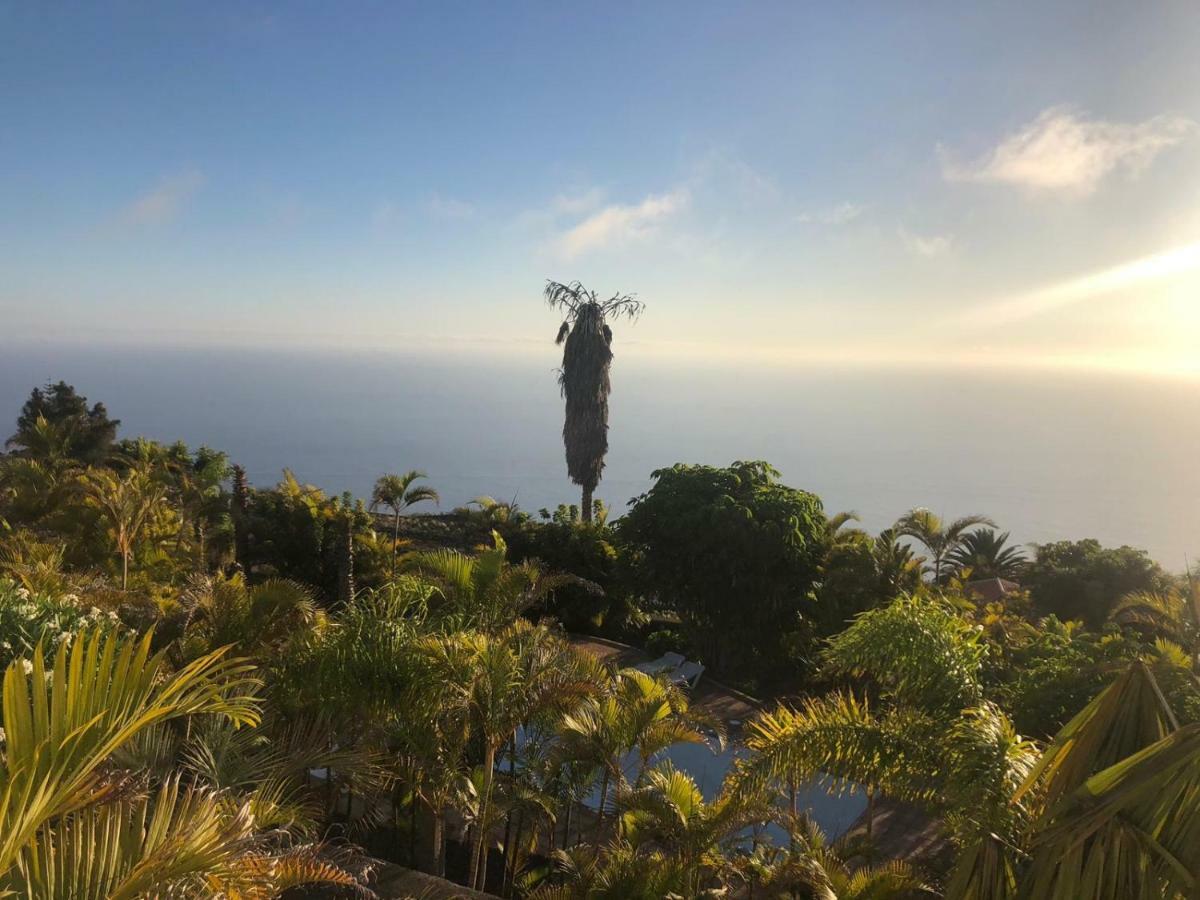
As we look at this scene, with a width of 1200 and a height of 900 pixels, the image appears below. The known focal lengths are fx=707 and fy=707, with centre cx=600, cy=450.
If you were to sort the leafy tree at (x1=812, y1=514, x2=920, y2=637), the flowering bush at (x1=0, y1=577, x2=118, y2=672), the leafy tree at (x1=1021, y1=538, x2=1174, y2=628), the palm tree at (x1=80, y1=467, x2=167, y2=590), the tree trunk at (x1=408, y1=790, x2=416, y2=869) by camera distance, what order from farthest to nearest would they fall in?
the leafy tree at (x1=1021, y1=538, x2=1174, y2=628), the leafy tree at (x1=812, y1=514, x2=920, y2=637), the palm tree at (x1=80, y1=467, x2=167, y2=590), the tree trunk at (x1=408, y1=790, x2=416, y2=869), the flowering bush at (x1=0, y1=577, x2=118, y2=672)

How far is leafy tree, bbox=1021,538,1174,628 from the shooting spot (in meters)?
16.7

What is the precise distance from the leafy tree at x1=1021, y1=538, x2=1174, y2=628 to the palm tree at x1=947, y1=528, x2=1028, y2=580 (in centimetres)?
392

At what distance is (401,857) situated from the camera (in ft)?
22.8

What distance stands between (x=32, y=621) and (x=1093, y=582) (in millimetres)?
19923

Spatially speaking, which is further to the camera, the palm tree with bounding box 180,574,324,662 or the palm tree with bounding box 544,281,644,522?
the palm tree with bounding box 544,281,644,522

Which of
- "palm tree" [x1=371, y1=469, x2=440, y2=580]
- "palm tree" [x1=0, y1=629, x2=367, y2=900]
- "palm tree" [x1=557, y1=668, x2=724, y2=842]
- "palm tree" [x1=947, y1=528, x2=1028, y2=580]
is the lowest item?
"palm tree" [x1=947, y1=528, x2=1028, y2=580]

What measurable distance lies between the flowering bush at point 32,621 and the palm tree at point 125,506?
4.45 m

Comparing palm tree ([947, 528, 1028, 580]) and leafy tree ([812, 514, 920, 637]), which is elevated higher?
leafy tree ([812, 514, 920, 637])

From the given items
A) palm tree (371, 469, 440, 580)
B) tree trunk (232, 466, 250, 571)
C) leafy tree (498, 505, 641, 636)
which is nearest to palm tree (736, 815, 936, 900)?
leafy tree (498, 505, 641, 636)

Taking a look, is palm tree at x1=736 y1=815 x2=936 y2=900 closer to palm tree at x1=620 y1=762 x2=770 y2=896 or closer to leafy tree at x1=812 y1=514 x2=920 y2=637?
palm tree at x1=620 y1=762 x2=770 y2=896

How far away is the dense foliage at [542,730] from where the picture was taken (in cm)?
223

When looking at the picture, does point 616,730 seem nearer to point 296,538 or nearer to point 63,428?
point 296,538

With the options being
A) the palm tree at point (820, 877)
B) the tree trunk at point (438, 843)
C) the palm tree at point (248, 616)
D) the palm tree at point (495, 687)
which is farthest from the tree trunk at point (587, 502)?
the palm tree at point (820, 877)

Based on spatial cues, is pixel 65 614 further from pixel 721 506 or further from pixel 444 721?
pixel 721 506
